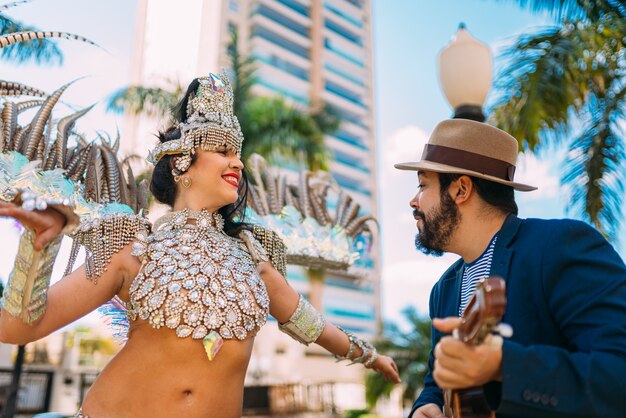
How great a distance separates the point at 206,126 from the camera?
2926 millimetres

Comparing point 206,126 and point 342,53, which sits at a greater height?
point 342,53

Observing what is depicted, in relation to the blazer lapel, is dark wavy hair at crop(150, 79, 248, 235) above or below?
above

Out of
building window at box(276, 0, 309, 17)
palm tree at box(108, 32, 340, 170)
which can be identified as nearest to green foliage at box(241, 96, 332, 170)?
palm tree at box(108, 32, 340, 170)

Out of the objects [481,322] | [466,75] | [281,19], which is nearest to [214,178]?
[481,322]

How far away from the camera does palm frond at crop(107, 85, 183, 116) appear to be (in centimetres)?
1170

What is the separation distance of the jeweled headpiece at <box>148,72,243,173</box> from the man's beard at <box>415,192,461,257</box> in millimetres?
1131

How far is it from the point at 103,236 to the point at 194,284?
48cm

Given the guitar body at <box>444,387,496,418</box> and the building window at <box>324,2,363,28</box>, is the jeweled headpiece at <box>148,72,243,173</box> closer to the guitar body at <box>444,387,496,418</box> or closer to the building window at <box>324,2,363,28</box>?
the guitar body at <box>444,387,496,418</box>

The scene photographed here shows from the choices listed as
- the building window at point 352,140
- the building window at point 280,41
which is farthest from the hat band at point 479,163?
the building window at point 352,140

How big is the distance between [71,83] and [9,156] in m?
0.60

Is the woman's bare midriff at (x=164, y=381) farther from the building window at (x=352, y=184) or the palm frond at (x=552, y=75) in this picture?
the building window at (x=352, y=184)

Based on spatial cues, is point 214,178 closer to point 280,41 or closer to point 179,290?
point 179,290

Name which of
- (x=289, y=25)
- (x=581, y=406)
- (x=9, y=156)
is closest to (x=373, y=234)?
(x=9, y=156)

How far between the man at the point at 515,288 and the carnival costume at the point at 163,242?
0.88m
